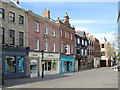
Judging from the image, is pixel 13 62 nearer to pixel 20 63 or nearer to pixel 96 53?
pixel 20 63

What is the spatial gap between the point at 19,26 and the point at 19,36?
55.4 inches

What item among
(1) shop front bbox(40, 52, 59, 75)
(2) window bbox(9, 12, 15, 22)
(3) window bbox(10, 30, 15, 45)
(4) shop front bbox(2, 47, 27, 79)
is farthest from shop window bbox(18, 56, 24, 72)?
(1) shop front bbox(40, 52, 59, 75)

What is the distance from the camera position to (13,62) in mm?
23531

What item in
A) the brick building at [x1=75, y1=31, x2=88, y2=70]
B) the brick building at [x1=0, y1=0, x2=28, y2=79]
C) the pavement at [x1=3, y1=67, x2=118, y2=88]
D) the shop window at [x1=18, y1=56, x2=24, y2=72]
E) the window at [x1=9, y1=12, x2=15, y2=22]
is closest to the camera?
the pavement at [x1=3, y1=67, x2=118, y2=88]

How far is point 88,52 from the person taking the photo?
5838cm

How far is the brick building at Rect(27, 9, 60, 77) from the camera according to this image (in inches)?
1064

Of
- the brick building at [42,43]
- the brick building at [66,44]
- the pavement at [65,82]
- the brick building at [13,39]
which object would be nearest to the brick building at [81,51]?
the brick building at [66,44]

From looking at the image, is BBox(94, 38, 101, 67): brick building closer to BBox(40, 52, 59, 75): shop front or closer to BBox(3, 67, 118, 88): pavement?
BBox(40, 52, 59, 75): shop front

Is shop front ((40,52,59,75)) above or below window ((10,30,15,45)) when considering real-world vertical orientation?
below

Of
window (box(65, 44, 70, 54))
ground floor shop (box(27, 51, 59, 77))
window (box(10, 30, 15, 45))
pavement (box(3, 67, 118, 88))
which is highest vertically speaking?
window (box(10, 30, 15, 45))

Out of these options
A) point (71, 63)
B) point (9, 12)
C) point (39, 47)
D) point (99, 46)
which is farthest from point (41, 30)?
point (99, 46)

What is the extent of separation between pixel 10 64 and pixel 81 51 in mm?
30647

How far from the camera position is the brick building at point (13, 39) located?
2183 cm

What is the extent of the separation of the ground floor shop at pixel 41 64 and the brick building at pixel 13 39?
194 centimetres
